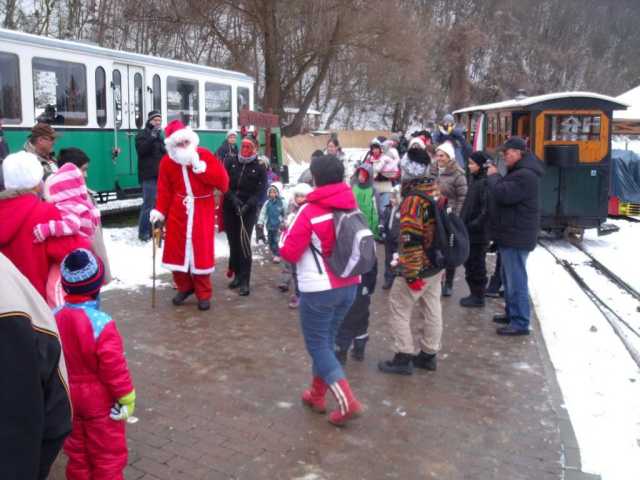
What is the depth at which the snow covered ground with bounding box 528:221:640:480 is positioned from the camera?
13.9 ft

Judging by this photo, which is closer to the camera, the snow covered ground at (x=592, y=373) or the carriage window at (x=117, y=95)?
the snow covered ground at (x=592, y=373)

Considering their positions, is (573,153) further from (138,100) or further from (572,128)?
(138,100)

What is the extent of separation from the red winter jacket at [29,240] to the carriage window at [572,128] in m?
10.3

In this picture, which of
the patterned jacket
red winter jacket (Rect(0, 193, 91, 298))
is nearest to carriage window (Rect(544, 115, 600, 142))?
the patterned jacket

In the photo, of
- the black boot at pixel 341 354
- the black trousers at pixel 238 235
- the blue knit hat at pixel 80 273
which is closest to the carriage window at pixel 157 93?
the black trousers at pixel 238 235

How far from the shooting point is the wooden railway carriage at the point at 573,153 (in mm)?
12141

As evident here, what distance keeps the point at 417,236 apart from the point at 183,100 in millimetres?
9699

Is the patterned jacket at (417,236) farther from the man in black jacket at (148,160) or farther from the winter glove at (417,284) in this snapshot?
the man in black jacket at (148,160)

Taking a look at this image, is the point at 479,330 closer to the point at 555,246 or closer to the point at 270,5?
the point at 555,246

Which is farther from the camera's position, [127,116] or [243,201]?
[127,116]

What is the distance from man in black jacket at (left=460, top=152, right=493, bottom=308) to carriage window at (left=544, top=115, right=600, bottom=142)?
5524 mm

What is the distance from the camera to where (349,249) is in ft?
13.9

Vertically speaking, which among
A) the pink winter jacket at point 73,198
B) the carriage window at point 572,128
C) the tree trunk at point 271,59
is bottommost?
the pink winter jacket at point 73,198

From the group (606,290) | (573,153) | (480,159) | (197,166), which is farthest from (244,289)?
(573,153)
